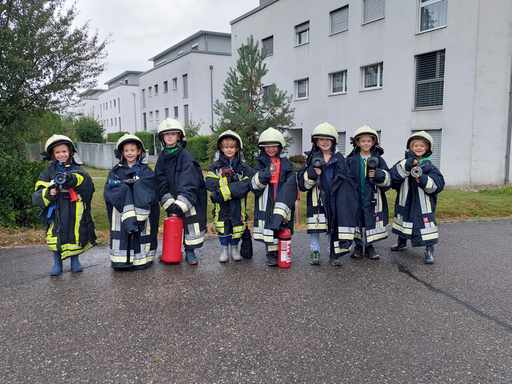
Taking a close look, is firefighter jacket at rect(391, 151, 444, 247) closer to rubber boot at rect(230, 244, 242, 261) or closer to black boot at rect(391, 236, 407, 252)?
black boot at rect(391, 236, 407, 252)

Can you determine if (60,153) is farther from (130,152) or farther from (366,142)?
(366,142)

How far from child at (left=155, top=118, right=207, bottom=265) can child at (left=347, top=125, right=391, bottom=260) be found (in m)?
2.07

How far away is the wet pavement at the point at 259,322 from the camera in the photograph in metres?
2.84

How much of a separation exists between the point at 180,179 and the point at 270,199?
117 centimetres

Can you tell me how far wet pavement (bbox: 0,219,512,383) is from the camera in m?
2.84

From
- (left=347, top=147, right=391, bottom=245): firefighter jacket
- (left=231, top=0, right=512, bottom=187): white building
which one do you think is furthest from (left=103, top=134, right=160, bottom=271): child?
(left=231, top=0, right=512, bottom=187): white building

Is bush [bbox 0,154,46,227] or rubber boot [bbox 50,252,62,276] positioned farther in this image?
bush [bbox 0,154,46,227]

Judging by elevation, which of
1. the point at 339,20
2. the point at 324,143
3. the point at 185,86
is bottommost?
the point at 324,143

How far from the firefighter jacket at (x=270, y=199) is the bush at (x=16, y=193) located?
460cm

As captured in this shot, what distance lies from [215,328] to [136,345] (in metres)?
0.67

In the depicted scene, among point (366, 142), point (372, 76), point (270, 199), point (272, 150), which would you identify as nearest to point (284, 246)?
point (270, 199)

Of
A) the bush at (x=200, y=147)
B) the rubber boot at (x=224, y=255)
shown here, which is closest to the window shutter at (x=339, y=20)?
the bush at (x=200, y=147)

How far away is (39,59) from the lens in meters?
7.36

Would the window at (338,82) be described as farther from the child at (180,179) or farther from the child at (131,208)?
the child at (131,208)
